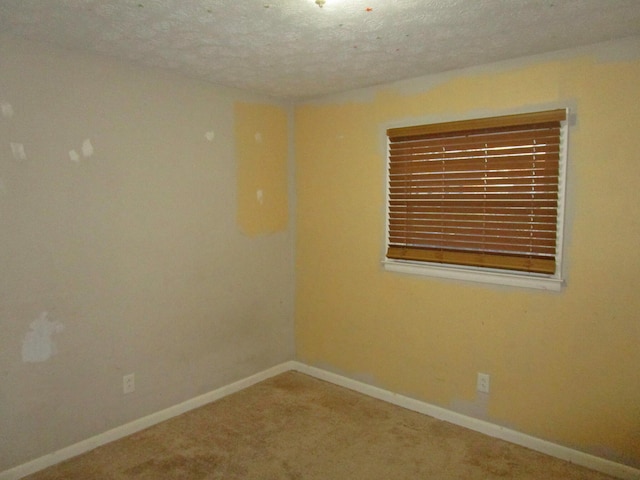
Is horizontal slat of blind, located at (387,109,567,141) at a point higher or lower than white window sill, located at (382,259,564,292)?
higher

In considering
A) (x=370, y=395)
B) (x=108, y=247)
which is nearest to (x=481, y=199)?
(x=370, y=395)

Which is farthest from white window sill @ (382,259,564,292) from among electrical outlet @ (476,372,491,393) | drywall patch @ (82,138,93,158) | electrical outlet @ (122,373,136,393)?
drywall patch @ (82,138,93,158)

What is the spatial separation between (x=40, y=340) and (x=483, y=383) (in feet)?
8.68

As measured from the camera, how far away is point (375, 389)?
3465mm

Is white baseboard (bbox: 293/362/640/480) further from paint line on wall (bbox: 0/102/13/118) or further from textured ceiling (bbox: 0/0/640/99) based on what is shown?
paint line on wall (bbox: 0/102/13/118)

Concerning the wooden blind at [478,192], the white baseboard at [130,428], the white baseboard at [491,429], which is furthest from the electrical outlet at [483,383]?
the white baseboard at [130,428]

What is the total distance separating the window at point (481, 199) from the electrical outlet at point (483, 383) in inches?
24.6

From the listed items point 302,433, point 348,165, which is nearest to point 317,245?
point 348,165

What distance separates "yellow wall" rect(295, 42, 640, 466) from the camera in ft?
7.93

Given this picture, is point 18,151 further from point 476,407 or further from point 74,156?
point 476,407

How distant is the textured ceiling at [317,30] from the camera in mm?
1937

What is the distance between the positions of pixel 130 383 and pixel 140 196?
1188 millimetres

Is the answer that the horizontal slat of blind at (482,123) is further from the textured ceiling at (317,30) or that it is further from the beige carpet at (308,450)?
the beige carpet at (308,450)

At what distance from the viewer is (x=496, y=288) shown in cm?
284
